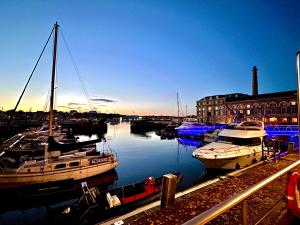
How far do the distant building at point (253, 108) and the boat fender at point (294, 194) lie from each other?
64.0m

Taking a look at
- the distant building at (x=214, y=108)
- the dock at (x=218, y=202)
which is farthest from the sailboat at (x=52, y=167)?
the distant building at (x=214, y=108)

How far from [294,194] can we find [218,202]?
2426 mm

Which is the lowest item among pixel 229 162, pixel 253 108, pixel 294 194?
pixel 229 162

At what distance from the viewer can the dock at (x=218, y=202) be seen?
504 cm

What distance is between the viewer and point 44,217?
12.5 metres

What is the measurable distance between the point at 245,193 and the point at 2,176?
18377 mm

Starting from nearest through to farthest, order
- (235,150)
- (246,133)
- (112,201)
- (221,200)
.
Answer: (221,200), (112,201), (235,150), (246,133)

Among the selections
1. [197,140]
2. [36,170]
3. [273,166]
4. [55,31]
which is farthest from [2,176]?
[197,140]

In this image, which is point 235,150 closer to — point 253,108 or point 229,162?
point 229,162

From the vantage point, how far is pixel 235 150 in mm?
18281

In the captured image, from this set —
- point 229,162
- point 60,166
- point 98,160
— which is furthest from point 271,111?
point 60,166

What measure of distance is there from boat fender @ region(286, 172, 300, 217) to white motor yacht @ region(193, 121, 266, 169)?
43.8 feet

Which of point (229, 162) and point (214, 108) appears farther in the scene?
point (214, 108)

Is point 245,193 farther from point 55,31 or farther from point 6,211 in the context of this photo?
point 55,31
